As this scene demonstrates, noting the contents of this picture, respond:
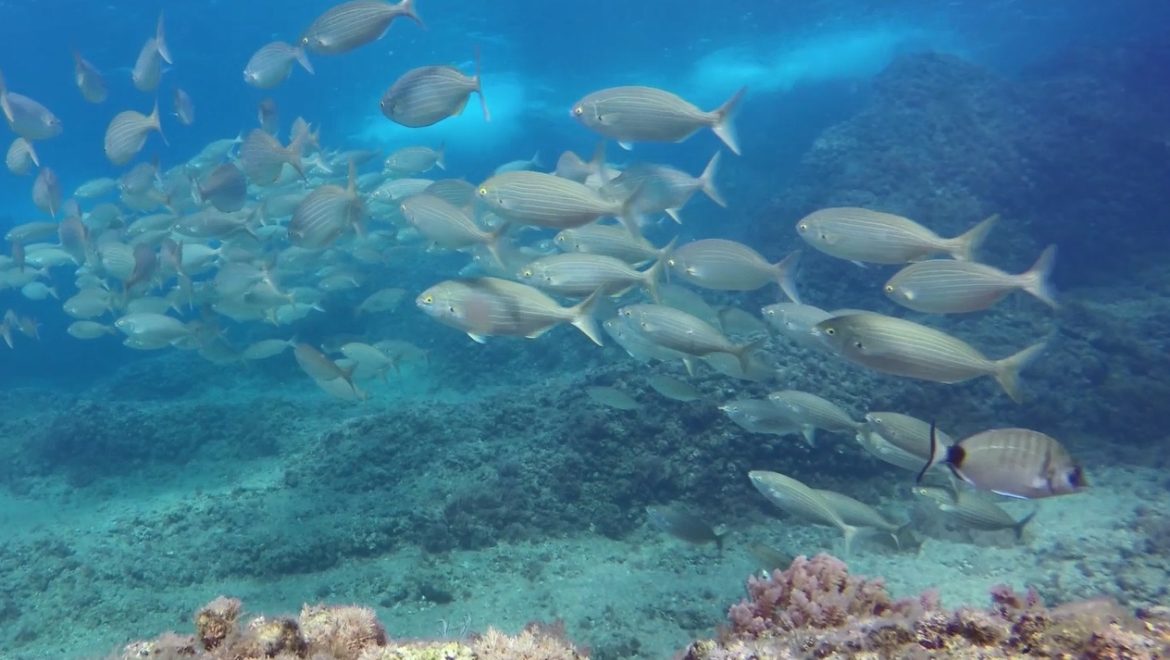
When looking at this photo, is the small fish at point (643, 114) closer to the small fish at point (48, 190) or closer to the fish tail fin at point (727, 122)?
the fish tail fin at point (727, 122)

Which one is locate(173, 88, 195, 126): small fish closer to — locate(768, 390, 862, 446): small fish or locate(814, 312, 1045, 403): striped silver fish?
locate(768, 390, 862, 446): small fish

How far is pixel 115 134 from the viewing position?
306 inches

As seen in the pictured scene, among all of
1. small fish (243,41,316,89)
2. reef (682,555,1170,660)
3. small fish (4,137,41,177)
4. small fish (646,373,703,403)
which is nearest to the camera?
reef (682,555,1170,660)

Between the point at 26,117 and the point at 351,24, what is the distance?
5.47m

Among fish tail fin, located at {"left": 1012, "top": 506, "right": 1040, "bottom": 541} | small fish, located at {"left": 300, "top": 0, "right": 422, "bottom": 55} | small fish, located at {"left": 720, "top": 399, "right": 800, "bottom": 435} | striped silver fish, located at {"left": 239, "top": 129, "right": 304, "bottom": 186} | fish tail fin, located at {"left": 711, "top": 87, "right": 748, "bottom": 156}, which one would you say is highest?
small fish, located at {"left": 300, "top": 0, "right": 422, "bottom": 55}

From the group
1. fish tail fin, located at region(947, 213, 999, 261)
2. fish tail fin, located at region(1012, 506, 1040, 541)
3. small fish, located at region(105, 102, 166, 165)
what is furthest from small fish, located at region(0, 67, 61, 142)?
fish tail fin, located at region(1012, 506, 1040, 541)

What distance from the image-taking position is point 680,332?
5.40 metres

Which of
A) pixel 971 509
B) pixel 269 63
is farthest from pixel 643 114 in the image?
pixel 269 63

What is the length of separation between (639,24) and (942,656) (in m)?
37.7

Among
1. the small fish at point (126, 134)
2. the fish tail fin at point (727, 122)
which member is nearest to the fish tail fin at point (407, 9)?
the fish tail fin at point (727, 122)

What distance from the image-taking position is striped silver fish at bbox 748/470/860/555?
4727 mm

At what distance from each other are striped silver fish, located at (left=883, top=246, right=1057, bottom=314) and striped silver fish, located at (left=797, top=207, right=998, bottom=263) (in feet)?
1.16

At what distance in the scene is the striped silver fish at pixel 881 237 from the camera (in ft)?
15.3

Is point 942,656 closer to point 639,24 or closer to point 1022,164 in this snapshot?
point 1022,164
